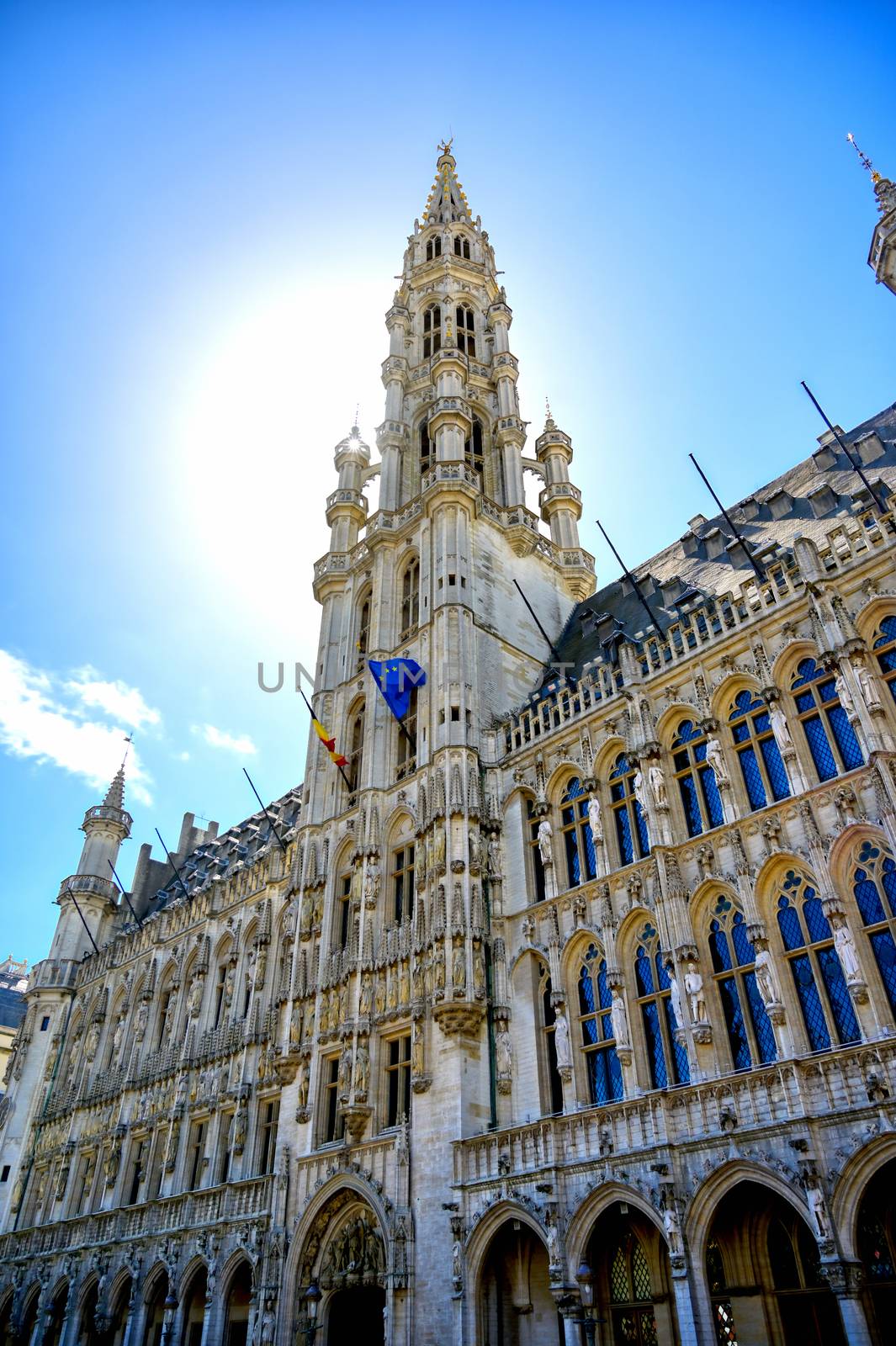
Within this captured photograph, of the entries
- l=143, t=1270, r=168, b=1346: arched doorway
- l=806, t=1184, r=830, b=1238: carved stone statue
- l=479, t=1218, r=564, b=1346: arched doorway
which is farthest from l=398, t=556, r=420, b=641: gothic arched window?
l=143, t=1270, r=168, b=1346: arched doorway

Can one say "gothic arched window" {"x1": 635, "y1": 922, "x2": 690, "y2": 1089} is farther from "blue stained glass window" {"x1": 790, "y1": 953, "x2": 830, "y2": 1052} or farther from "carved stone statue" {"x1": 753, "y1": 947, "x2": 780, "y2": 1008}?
"blue stained glass window" {"x1": 790, "y1": 953, "x2": 830, "y2": 1052}

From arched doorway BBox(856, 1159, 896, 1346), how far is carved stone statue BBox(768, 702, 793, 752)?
28.8 feet

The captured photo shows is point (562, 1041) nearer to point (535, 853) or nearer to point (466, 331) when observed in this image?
point (535, 853)

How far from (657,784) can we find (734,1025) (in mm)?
5995

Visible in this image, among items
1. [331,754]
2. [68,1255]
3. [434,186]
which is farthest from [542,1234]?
[434,186]

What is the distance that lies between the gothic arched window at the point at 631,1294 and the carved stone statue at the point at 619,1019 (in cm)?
383

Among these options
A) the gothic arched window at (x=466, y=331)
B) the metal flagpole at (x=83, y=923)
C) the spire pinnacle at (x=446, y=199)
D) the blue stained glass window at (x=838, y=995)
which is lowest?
the blue stained glass window at (x=838, y=995)

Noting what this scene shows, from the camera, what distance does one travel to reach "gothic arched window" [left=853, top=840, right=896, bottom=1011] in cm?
1902

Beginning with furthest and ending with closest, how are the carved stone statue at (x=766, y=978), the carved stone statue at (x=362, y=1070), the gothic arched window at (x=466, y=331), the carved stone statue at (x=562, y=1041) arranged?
the gothic arched window at (x=466, y=331)
the carved stone statue at (x=362, y=1070)
the carved stone statue at (x=562, y=1041)
the carved stone statue at (x=766, y=978)

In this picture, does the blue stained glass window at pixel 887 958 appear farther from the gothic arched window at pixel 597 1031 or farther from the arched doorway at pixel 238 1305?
the arched doorway at pixel 238 1305

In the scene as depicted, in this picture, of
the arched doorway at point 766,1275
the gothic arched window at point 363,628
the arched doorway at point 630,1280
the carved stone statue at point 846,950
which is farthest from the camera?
the gothic arched window at point 363,628

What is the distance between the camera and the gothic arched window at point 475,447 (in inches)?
1700

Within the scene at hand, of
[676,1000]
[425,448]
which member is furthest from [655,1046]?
[425,448]

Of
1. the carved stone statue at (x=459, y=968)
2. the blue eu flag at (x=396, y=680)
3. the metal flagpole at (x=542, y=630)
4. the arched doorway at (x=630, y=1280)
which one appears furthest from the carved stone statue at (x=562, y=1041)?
the metal flagpole at (x=542, y=630)
